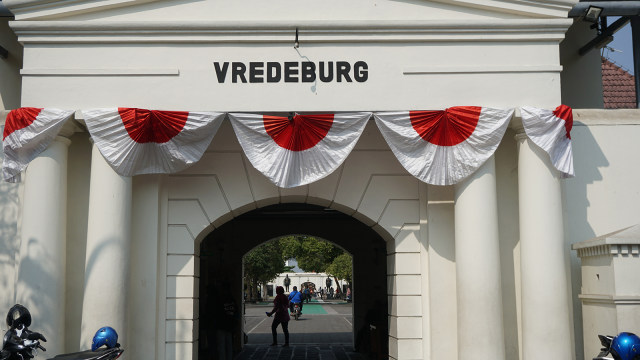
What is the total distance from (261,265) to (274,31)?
42733mm

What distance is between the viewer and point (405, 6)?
1012 cm

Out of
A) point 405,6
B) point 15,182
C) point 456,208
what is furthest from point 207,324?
point 405,6

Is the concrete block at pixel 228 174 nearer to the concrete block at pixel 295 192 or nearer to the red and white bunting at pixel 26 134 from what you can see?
the concrete block at pixel 295 192

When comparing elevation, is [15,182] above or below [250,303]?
above

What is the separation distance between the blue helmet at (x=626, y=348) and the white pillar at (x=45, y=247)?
7.01 m

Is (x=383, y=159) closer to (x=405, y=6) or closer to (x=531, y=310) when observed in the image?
(x=405, y=6)

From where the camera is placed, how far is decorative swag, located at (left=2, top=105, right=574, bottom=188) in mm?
9578

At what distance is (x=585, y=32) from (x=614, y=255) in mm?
8111

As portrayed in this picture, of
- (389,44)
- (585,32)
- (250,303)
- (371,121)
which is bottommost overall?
(250,303)

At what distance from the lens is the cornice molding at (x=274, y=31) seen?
9852mm

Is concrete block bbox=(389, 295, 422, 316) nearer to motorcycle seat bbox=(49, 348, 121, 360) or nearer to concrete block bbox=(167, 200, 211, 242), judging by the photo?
concrete block bbox=(167, 200, 211, 242)

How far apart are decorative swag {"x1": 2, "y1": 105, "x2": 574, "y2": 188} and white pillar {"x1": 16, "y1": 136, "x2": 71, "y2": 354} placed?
0.89ft

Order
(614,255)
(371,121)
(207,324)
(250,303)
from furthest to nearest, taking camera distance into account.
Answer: (250,303), (207,324), (371,121), (614,255)

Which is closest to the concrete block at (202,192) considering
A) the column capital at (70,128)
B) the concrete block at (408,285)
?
the column capital at (70,128)
